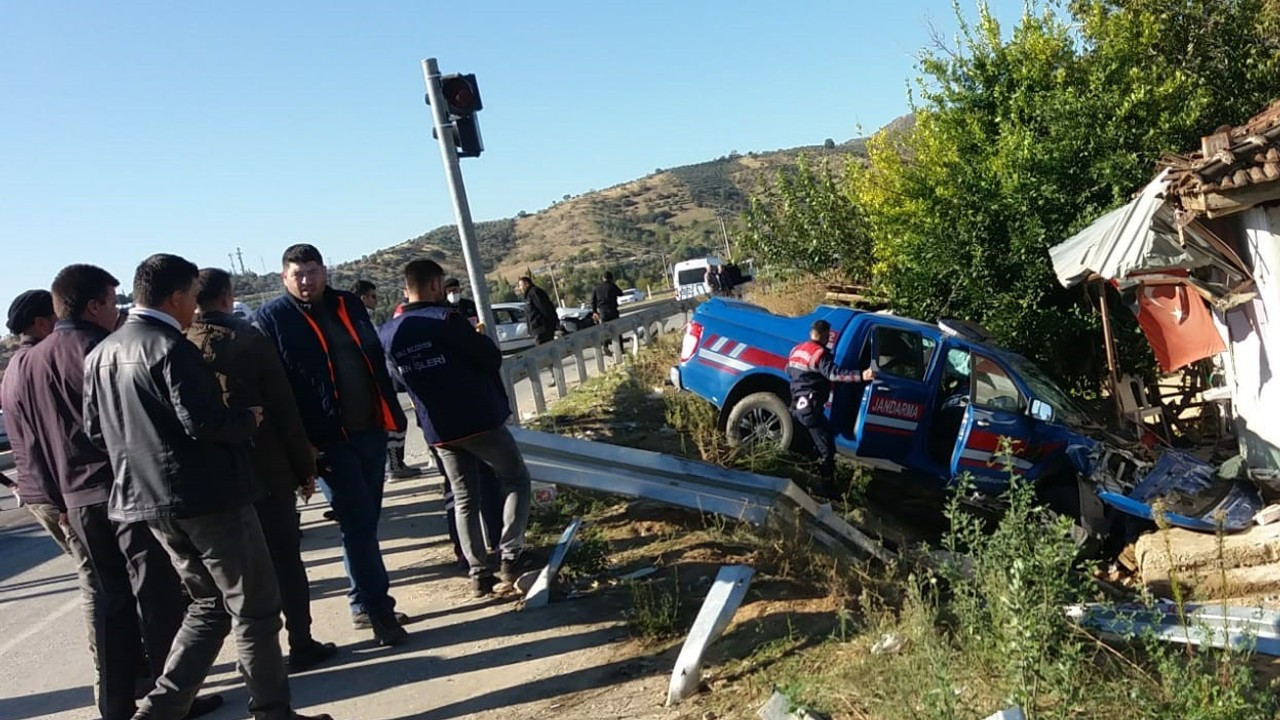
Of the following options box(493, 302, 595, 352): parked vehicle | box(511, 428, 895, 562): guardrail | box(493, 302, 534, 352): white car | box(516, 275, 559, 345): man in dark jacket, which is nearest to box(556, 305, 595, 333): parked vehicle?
box(493, 302, 595, 352): parked vehicle

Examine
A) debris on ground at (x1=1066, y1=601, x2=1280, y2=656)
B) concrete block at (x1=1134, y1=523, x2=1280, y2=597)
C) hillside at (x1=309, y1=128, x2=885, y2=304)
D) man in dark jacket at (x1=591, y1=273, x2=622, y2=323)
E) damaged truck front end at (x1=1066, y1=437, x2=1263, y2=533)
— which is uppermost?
hillside at (x1=309, y1=128, x2=885, y2=304)

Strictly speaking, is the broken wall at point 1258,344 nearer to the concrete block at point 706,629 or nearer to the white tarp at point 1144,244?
the white tarp at point 1144,244

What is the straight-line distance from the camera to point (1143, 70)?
1406 cm

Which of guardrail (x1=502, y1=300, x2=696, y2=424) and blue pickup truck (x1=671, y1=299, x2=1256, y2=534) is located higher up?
guardrail (x1=502, y1=300, x2=696, y2=424)

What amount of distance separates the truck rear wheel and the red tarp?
4333mm

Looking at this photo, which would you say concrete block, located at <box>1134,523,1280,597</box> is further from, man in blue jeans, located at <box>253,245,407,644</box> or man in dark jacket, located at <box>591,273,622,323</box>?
man in dark jacket, located at <box>591,273,622,323</box>

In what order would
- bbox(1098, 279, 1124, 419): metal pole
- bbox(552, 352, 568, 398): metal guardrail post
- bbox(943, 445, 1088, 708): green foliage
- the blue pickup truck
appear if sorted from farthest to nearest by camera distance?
1. bbox(552, 352, 568, 398): metal guardrail post
2. bbox(1098, 279, 1124, 419): metal pole
3. the blue pickup truck
4. bbox(943, 445, 1088, 708): green foliage

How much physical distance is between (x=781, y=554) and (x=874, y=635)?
146 cm

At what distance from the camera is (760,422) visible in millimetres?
8609

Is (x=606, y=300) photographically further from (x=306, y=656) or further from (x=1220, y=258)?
(x=306, y=656)

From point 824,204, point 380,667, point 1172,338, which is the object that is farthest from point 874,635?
point 824,204

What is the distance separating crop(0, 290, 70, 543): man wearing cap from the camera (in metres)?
4.30

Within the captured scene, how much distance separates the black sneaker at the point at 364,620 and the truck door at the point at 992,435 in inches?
196

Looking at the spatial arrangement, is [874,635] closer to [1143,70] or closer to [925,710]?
[925,710]
